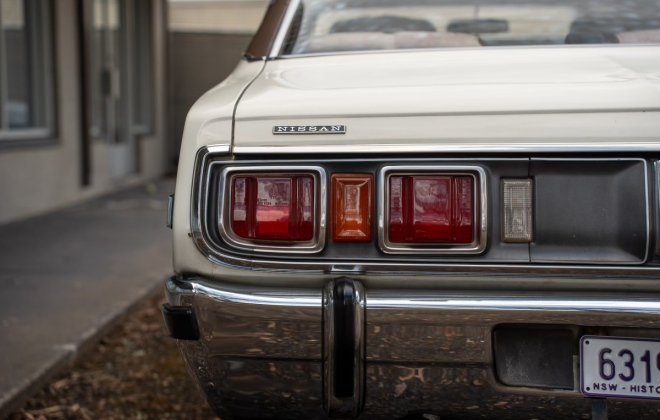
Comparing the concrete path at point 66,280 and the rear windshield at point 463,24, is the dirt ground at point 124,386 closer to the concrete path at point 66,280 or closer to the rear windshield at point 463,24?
the concrete path at point 66,280

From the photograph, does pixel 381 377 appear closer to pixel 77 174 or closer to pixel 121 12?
pixel 77 174

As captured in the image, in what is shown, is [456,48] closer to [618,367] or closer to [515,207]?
[515,207]

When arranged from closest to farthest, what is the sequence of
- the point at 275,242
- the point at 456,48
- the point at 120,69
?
the point at 275,242, the point at 456,48, the point at 120,69

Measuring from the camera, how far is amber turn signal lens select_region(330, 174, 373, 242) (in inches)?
67.9

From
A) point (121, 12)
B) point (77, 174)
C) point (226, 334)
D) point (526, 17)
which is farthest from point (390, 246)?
point (121, 12)

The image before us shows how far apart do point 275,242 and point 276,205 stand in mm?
96

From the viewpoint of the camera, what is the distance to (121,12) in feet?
32.4

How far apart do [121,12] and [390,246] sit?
9255 mm

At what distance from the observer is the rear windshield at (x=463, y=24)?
97.2 inches

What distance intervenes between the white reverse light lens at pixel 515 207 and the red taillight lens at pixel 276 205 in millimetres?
488

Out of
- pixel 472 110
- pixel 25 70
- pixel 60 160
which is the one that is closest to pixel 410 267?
pixel 472 110

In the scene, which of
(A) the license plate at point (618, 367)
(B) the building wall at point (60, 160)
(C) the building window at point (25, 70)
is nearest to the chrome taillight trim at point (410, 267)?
(A) the license plate at point (618, 367)

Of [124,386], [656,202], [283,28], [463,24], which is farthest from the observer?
[124,386]

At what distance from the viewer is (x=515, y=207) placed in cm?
171
